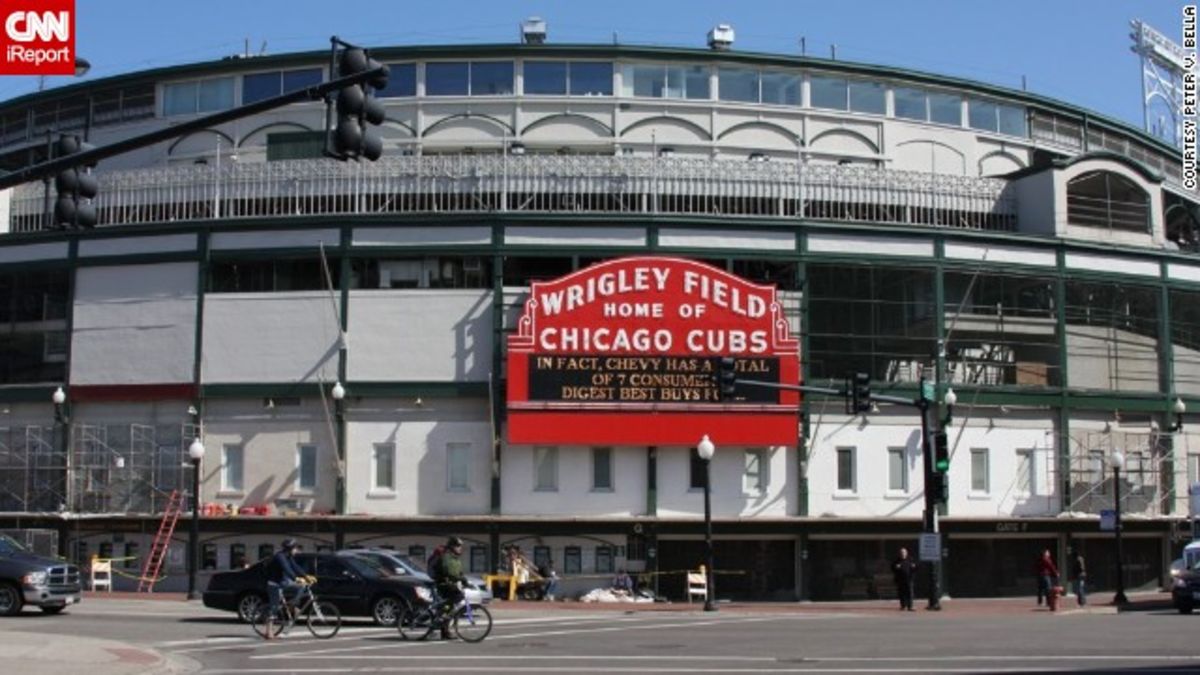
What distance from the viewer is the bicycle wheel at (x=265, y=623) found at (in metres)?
27.8

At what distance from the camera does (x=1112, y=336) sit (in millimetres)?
50594

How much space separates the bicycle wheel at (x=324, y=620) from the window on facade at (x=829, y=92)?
116 ft

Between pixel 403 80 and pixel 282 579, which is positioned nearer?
pixel 282 579

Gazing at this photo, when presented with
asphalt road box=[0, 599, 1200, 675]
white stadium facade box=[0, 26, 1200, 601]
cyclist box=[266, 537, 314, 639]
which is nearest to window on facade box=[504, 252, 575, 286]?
white stadium facade box=[0, 26, 1200, 601]

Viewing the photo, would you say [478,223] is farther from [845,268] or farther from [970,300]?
[970,300]

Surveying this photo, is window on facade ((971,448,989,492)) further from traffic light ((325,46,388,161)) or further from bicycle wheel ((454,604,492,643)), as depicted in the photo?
traffic light ((325,46,388,161))

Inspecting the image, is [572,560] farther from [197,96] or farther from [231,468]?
[197,96]

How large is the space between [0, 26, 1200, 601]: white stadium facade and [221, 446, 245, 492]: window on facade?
112 mm

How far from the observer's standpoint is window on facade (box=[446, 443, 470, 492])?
45.2 m

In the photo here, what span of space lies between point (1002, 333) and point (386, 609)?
26298mm

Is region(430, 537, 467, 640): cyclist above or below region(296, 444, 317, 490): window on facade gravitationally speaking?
below

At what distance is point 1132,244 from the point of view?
→ 5153 cm

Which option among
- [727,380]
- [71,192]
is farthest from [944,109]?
[71,192]

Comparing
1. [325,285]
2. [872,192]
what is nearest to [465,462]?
[325,285]
